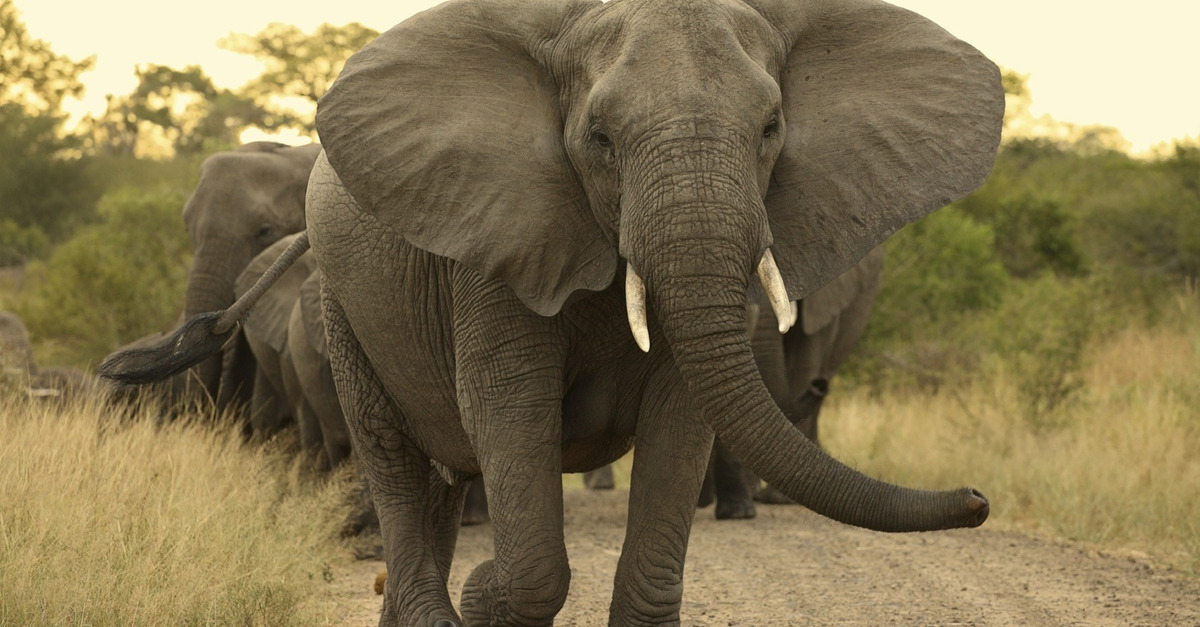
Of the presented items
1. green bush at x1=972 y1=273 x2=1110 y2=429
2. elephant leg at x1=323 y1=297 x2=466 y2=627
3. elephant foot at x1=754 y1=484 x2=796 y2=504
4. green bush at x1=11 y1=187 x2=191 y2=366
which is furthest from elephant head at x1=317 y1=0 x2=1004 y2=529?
green bush at x1=11 y1=187 x2=191 y2=366

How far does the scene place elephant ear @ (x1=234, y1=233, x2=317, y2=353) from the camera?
9.30 meters

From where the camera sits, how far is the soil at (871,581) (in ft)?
21.0

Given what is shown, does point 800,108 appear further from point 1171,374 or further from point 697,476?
point 1171,374

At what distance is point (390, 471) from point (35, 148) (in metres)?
30.2

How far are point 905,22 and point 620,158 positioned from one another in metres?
1.12

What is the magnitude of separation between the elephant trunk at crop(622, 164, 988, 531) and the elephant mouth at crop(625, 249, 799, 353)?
0.03 meters

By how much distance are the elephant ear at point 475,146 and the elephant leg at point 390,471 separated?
110 cm

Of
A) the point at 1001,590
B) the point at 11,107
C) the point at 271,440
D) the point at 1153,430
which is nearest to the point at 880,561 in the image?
the point at 1001,590

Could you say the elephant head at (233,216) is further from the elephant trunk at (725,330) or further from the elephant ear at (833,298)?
the elephant trunk at (725,330)

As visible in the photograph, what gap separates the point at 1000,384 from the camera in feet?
39.7

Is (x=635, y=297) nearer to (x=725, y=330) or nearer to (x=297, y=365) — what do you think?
(x=725, y=330)

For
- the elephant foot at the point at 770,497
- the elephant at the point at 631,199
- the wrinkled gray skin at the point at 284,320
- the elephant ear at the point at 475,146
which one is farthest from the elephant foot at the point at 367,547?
the elephant ear at the point at 475,146

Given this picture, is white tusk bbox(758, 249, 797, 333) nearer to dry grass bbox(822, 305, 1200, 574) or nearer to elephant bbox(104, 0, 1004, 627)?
elephant bbox(104, 0, 1004, 627)

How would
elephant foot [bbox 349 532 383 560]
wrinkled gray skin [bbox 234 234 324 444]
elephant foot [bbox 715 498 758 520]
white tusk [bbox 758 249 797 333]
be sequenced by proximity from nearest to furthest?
white tusk [bbox 758 249 797 333], elephant foot [bbox 349 532 383 560], wrinkled gray skin [bbox 234 234 324 444], elephant foot [bbox 715 498 758 520]
